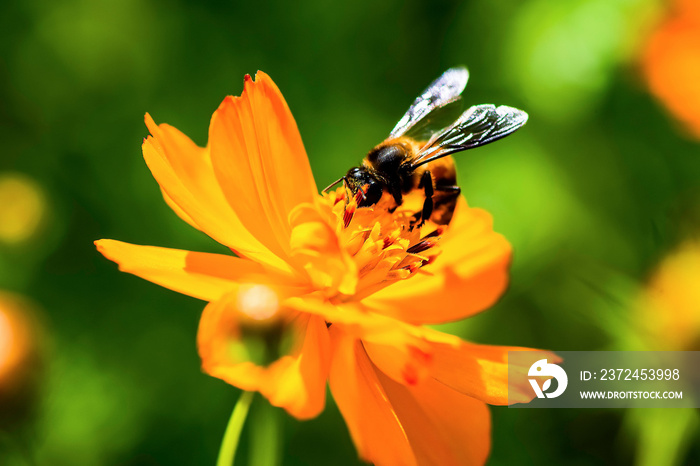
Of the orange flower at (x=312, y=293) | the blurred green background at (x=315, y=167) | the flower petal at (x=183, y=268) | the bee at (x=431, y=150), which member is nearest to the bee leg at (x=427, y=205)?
the bee at (x=431, y=150)

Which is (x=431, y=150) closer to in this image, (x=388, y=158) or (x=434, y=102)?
(x=388, y=158)

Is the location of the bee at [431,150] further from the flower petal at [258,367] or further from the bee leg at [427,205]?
the flower petal at [258,367]

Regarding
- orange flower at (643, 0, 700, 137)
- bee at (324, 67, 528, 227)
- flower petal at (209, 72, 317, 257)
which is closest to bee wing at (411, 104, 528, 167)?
bee at (324, 67, 528, 227)

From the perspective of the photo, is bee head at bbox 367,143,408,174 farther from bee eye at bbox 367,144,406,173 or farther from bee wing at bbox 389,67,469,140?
bee wing at bbox 389,67,469,140

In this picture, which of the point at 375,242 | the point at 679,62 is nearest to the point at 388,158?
the point at 375,242

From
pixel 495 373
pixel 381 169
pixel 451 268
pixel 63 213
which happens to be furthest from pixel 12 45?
pixel 495 373

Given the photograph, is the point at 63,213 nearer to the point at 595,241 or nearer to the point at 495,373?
the point at 495,373
